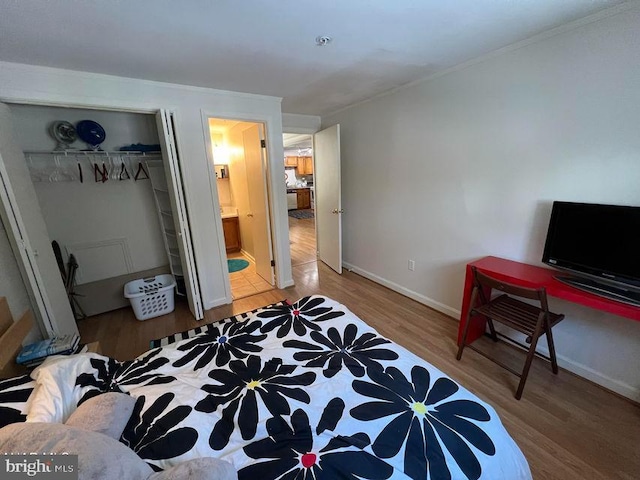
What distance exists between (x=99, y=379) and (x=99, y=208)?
2.27 metres

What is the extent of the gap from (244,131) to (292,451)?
3.49 m

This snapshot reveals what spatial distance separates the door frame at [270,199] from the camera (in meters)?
2.64

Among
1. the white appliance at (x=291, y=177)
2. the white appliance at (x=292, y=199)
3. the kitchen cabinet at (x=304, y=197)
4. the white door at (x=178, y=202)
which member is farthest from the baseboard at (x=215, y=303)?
the white appliance at (x=291, y=177)

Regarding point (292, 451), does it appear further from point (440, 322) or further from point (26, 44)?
point (26, 44)

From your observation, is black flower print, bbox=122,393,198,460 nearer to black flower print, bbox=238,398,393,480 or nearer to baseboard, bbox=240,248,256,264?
black flower print, bbox=238,398,393,480

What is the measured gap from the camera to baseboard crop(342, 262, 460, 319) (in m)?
2.62

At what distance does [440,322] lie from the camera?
2.55 m

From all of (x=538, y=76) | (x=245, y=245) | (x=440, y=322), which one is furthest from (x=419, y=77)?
(x=245, y=245)

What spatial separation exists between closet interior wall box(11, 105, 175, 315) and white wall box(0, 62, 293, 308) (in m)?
0.66

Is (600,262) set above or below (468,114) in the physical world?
below

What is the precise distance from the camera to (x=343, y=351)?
139cm

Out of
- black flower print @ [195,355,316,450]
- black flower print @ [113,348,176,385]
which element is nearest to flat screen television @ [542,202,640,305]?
black flower print @ [195,355,316,450]

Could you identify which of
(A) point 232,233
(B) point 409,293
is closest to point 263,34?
(B) point 409,293

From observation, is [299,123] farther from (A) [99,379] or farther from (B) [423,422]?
(B) [423,422]
